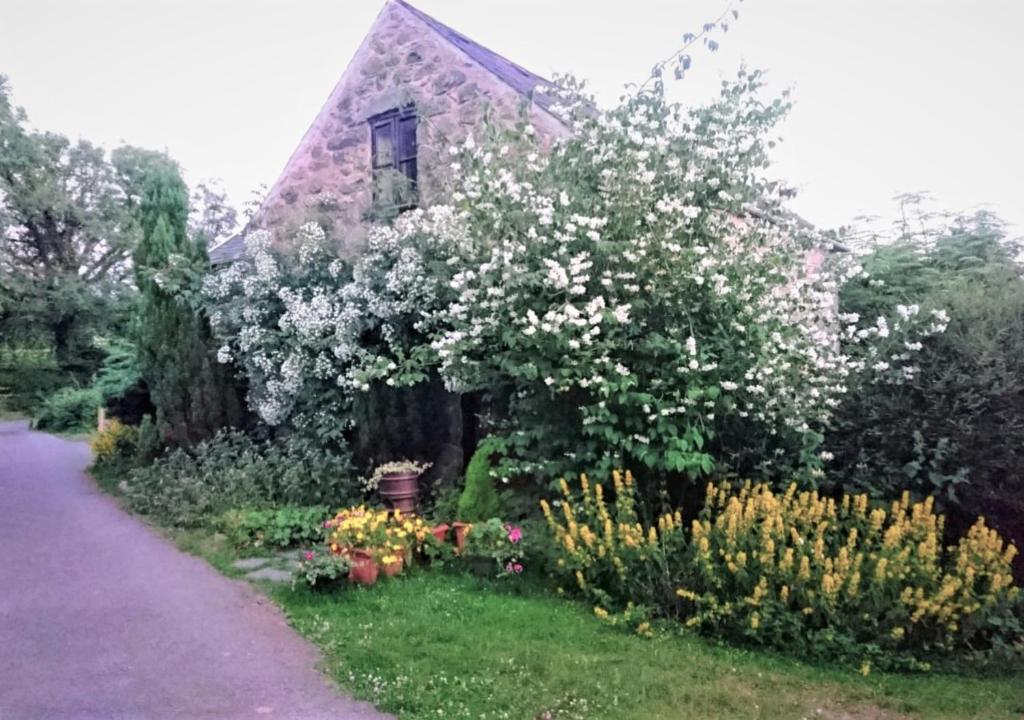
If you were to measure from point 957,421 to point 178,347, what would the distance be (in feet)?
29.2

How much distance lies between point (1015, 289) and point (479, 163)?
4203mm

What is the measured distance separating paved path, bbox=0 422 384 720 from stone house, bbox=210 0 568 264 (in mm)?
3795

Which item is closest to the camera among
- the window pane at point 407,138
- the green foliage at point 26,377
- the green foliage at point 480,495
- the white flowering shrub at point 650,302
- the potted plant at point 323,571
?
the potted plant at point 323,571

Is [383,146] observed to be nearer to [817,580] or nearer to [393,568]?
[393,568]

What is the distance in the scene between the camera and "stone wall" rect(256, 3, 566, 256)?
834 cm

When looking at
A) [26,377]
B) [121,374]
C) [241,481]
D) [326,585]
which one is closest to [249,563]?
[326,585]

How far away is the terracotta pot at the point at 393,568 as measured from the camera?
563 centimetres

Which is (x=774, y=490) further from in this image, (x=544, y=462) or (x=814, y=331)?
(x=544, y=462)

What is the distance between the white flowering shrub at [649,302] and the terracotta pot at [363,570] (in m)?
1.32

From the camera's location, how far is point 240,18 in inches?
256

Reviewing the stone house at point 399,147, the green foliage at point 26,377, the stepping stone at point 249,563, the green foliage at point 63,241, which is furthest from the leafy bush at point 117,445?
the green foliage at point 63,241

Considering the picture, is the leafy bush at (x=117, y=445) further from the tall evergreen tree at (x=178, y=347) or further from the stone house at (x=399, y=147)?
the stone house at (x=399, y=147)

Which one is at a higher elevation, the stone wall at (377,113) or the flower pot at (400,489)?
the stone wall at (377,113)

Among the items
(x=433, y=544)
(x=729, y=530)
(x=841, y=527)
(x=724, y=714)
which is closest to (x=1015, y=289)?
(x=841, y=527)
